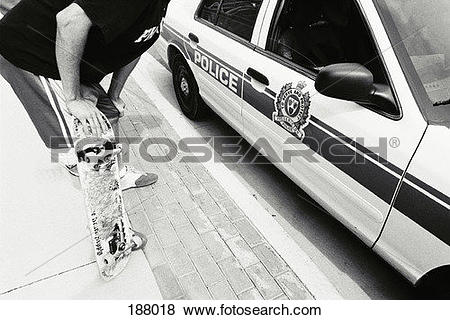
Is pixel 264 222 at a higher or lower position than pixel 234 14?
lower

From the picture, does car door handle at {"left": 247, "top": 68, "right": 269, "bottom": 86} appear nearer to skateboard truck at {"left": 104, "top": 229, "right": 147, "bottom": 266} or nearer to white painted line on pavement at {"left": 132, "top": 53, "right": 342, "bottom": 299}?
white painted line on pavement at {"left": 132, "top": 53, "right": 342, "bottom": 299}

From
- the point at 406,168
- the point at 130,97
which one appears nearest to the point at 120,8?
the point at 406,168

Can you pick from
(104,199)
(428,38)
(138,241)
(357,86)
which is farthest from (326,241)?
(104,199)

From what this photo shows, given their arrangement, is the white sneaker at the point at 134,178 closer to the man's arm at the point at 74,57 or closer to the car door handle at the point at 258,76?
the man's arm at the point at 74,57

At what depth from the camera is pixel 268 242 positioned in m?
2.29

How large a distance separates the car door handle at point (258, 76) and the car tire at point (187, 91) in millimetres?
1080

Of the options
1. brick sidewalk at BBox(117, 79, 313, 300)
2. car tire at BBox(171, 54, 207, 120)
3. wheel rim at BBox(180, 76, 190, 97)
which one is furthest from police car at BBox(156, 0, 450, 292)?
wheel rim at BBox(180, 76, 190, 97)

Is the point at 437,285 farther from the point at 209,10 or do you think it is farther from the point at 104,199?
the point at 209,10

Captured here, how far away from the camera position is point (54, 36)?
176 cm

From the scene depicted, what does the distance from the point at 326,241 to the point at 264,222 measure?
456 millimetres

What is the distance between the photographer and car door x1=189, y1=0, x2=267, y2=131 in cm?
243

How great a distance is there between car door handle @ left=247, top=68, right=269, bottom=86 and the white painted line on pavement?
37.5 inches

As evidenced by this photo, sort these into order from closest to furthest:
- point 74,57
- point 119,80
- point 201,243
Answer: point 74,57 < point 201,243 < point 119,80
